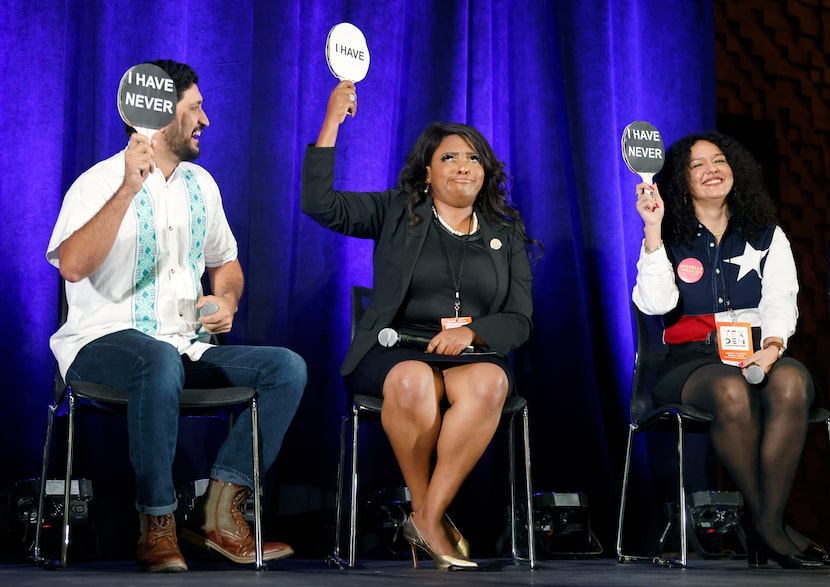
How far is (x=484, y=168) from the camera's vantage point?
331 cm

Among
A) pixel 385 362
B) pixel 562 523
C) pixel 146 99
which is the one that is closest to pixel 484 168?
pixel 385 362

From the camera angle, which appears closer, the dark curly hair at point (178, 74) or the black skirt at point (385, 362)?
the black skirt at point (385, 362)

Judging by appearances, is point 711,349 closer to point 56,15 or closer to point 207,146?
point 207,146

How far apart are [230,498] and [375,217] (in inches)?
38.4

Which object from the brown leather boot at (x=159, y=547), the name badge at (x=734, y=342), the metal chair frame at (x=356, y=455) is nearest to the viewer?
the brown leather boot at (x=159, y=547)

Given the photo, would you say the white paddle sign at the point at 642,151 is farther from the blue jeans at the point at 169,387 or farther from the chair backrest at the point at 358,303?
the blue jeans at the point at 169,387

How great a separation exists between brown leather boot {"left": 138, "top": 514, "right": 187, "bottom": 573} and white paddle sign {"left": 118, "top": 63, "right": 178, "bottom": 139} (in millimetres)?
988

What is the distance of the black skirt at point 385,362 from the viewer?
2.91m

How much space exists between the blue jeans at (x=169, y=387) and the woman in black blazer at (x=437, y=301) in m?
0.27

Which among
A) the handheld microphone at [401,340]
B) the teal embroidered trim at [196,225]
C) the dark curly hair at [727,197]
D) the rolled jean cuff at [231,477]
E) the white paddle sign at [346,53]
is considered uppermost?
the white paddle sign at [346,53]

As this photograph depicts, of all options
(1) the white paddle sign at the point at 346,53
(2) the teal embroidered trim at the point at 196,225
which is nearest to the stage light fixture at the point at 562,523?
(2) the teal embroidered trim at the point at 196,225

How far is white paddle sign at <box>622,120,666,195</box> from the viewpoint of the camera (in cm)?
335

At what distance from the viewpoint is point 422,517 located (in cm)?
272

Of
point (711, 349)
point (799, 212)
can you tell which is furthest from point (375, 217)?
point (799, 212)
